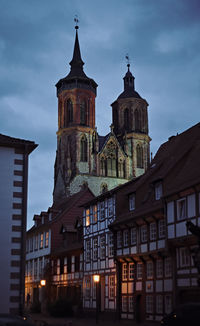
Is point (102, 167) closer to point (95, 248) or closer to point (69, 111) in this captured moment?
point (69, 111)

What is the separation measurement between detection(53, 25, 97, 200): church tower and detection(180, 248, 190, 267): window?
198 feet

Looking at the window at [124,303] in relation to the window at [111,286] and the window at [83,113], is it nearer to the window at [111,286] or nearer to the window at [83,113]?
the window at [111,286]

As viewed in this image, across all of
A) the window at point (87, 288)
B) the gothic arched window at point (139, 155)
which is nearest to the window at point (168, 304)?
the window at point (87, 288)

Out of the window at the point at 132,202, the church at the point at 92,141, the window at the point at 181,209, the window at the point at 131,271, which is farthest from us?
the church at the point at 92,141

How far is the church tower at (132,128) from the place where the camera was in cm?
9650

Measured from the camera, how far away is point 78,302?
4044 centimetres

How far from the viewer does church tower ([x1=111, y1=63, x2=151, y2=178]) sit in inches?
3799

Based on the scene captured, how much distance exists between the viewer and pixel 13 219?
A: 2373 centimetres

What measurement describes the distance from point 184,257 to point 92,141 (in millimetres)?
68013

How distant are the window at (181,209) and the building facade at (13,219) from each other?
8206mm

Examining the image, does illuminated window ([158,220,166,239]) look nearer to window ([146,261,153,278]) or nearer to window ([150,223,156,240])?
window ([150,223,156,240])

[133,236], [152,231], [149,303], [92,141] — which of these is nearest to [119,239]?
[133,236]

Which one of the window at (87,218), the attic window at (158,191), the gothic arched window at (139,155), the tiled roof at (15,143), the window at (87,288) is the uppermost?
the gothic arched window at (139,155)

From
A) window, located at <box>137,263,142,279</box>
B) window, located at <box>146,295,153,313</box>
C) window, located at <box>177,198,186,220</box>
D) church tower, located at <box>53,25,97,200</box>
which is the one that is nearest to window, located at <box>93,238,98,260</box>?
window, located at <box>137,263,142,279</box>
